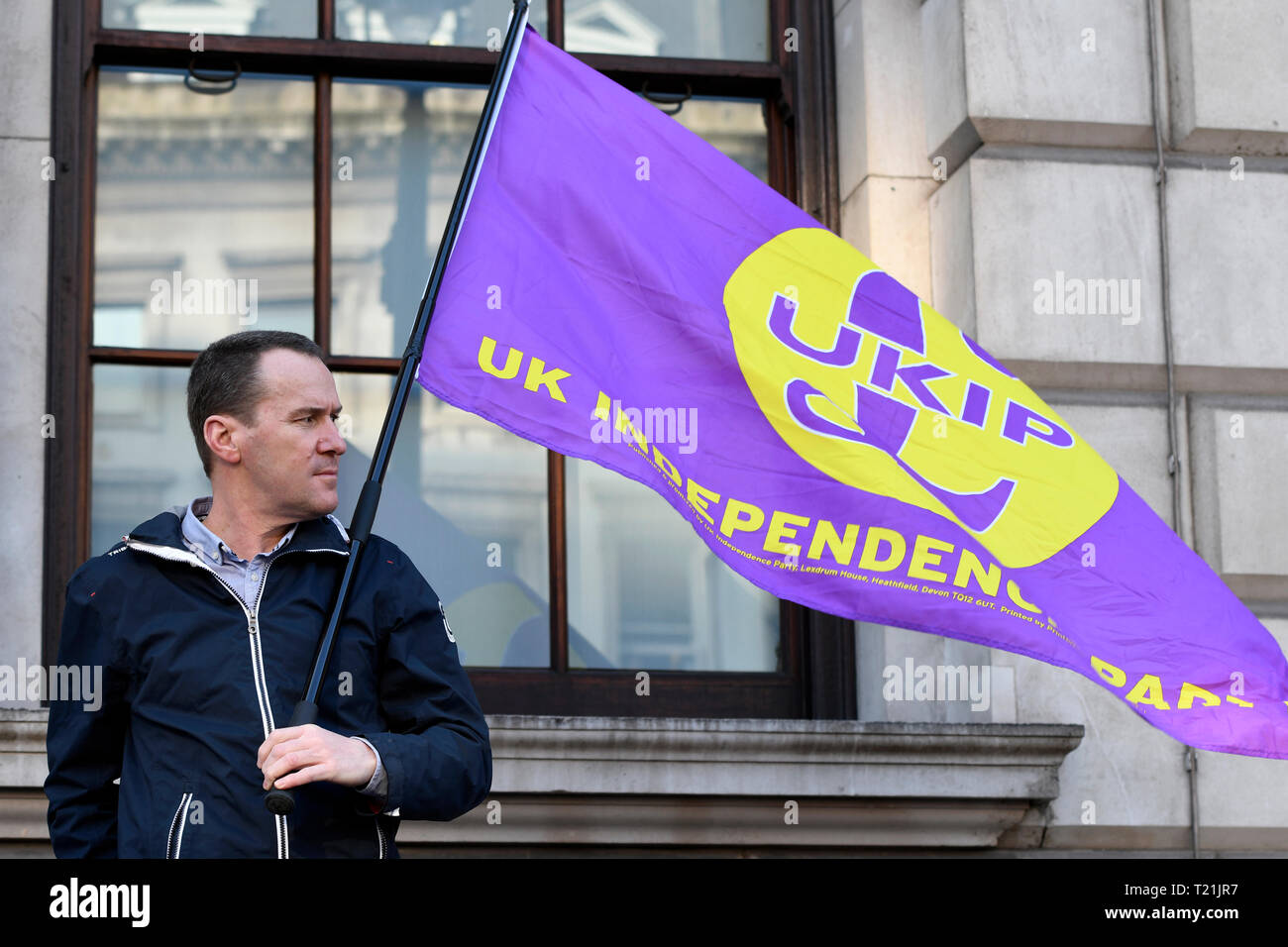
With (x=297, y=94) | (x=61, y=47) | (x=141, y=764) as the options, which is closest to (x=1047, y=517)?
(x=141, y=764)

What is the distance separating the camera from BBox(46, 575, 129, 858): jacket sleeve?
155 inches

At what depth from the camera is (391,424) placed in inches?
176

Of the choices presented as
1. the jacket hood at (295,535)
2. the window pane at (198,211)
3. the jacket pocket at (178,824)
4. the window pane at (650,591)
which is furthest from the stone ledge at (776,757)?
the jacket pocket at (178,824)

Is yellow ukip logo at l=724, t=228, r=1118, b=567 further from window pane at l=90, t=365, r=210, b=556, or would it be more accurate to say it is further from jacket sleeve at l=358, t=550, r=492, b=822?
window pane at l=90, t=365, r=210, b=556

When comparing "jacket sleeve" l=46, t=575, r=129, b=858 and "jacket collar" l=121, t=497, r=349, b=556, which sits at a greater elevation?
"jacket collar" l=121, t=497, r=349, b=556

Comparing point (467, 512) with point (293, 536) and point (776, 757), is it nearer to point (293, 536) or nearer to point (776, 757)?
point (776, 757)

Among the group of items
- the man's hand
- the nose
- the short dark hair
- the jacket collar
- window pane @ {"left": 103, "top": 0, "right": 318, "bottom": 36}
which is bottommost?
the man's hand

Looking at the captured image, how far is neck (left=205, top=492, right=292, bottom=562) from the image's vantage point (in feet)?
13.4

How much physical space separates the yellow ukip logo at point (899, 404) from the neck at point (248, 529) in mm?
1685

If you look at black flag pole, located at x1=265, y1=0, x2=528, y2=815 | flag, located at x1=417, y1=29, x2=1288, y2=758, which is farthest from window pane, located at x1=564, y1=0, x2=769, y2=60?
black flag pole, located at x1=265, y1=0, x2=528, y2=815

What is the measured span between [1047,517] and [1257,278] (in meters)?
2.43

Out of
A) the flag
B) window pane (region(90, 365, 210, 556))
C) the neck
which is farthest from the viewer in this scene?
window pane (region(90, 365, 210, 556))

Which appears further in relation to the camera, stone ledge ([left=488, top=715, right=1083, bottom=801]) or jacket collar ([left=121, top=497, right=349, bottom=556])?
stone ledge ([left=488, top=715, right=1083, bottom=801])

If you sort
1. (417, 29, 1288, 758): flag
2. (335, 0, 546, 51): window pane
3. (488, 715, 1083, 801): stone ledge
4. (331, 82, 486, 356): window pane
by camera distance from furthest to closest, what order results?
1. (335, 0, 546, 51): window pane
2. (331, 82, 486, 356): window pane
3. (488, 715, 1083, 801): stone ledge
4. (417, 29, 1288, 758): flag
